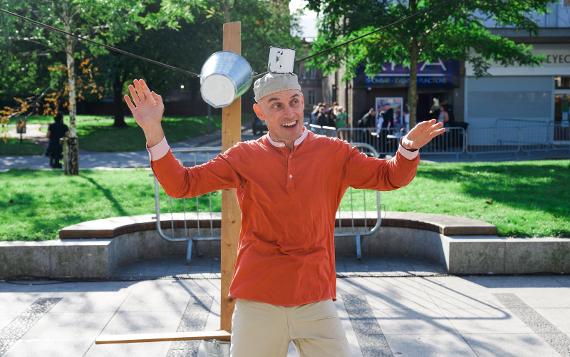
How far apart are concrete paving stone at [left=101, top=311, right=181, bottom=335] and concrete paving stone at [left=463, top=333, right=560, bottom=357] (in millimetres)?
2313

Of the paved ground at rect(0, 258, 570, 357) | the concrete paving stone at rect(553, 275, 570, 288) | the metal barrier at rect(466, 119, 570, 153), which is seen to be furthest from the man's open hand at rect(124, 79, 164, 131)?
the metal barrier at rect(466, 119, 570, 153)

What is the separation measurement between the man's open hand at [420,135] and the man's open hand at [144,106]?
116 centimetres

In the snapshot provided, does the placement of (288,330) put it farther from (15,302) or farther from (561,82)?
(561,82)

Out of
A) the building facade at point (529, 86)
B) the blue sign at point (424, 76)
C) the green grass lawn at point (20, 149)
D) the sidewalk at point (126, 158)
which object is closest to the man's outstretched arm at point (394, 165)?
the sidewalk at point (126, 158)

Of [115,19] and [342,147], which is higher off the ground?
[115,19]

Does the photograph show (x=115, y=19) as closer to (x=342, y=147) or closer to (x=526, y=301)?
(x=526, y=301)

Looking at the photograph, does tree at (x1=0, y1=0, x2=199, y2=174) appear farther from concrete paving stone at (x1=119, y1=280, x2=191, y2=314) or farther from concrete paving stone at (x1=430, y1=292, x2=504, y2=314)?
concrete paving stone at (x1=430, y1=292, x2=504, y2=314)

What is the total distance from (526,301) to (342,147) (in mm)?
3718

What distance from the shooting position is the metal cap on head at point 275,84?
3.74 metres

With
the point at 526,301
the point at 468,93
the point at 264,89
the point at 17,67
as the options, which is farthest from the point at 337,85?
the point at 264,89

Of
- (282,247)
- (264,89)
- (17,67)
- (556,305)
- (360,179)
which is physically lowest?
(556,305)

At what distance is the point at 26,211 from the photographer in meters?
9.85

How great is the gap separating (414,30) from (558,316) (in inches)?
459

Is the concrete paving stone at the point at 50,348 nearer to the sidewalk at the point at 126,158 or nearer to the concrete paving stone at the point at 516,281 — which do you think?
the concrete paving stone at the point at 516,281
